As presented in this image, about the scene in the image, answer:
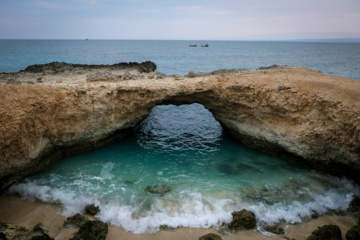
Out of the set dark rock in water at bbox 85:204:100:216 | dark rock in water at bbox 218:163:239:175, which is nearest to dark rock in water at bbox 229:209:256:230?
dark rock in water at bbox 218:163:239:175

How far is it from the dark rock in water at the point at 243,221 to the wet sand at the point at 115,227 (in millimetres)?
169

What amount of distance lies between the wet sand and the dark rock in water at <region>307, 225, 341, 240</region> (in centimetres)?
27

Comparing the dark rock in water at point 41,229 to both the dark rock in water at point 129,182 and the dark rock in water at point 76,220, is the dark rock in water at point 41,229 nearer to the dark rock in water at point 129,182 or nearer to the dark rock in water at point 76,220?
the dark rock in water at point 76,220

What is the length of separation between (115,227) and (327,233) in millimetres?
6168

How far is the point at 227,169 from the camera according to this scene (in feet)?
33.7

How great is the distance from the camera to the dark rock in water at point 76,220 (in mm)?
7172

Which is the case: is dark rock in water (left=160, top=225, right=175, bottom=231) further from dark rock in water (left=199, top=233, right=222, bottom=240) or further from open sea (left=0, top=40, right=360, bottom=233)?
dark rock in water (left=199, top=233, right=222, bottom=240)

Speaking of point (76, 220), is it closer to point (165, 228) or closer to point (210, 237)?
point (165, 228)

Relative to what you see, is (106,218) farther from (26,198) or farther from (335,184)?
(335,184)

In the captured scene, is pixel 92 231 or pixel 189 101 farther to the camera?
pixel 189 101

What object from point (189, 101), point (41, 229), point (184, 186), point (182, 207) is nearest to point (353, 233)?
point (182, 207)

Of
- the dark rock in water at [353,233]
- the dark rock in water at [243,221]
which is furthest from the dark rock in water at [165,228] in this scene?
the dark rock in water at [353,233]

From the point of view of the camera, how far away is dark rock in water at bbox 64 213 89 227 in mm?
7172

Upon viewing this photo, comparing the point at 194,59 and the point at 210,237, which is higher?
the point at 194,59
